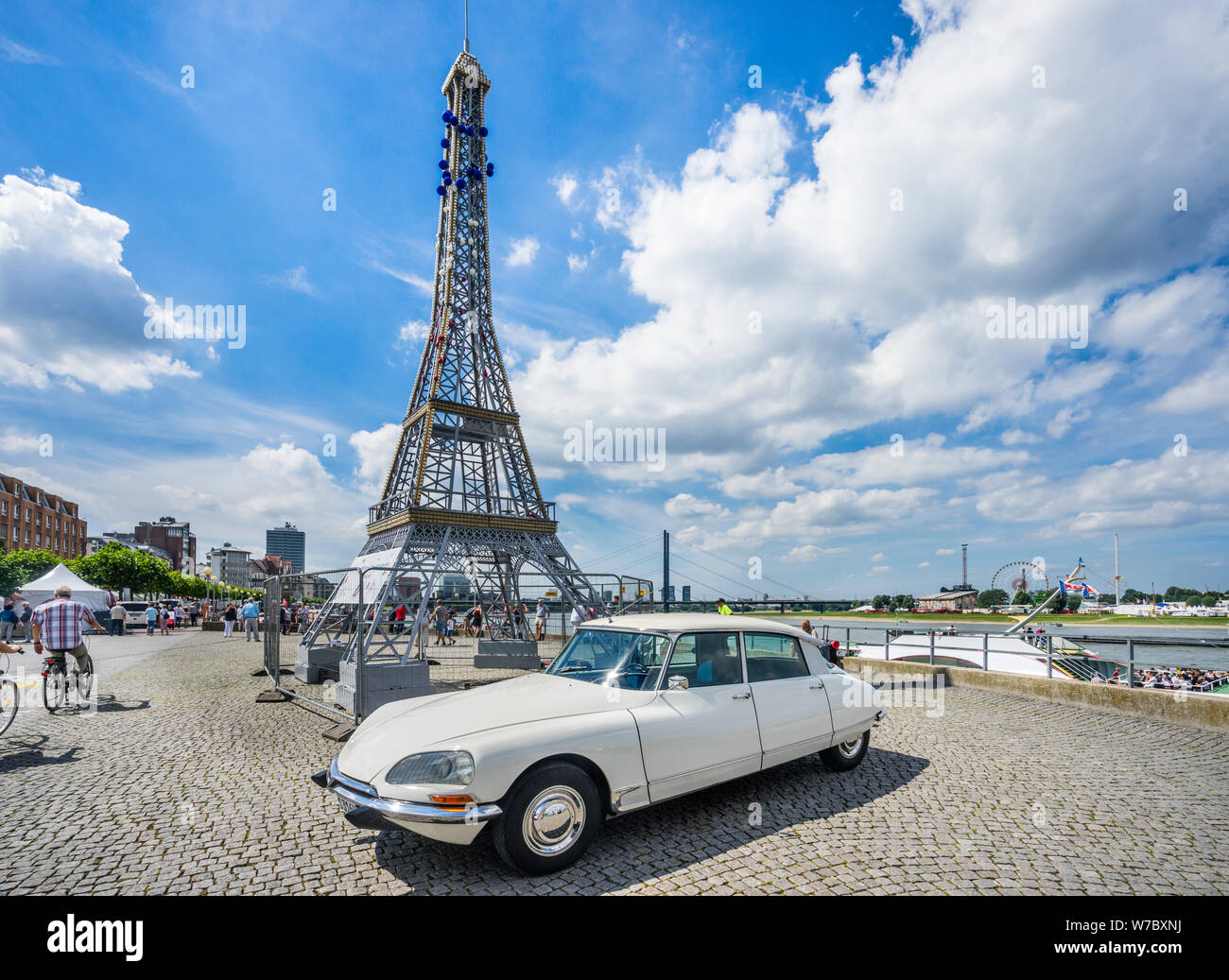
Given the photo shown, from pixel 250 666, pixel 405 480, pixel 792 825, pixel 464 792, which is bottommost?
pixel 250 666

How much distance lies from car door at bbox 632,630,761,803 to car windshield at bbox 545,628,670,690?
141 millimetres

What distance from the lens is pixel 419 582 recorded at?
1630 centimetres

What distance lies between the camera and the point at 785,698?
5.36m

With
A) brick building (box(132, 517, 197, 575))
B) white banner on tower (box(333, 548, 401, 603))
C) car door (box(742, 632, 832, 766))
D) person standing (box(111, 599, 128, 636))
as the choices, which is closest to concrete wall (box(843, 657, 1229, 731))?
car door (box(742, 632, 832, 766))

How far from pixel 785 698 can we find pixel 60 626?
36.0ft

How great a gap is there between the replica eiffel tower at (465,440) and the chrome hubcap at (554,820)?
13.0 meters

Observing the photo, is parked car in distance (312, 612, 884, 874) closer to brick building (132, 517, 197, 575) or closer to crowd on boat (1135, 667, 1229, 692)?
crowd on boat (1135, 667, 1229, 692)

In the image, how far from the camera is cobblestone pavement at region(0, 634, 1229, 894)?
12.5 ft

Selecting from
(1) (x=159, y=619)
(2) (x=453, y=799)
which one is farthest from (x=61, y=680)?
(1) (x=159, y=619)

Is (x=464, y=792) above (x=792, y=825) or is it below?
above

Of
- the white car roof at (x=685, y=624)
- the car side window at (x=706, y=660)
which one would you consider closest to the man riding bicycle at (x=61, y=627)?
the white car roof at (x=685, y=624)
